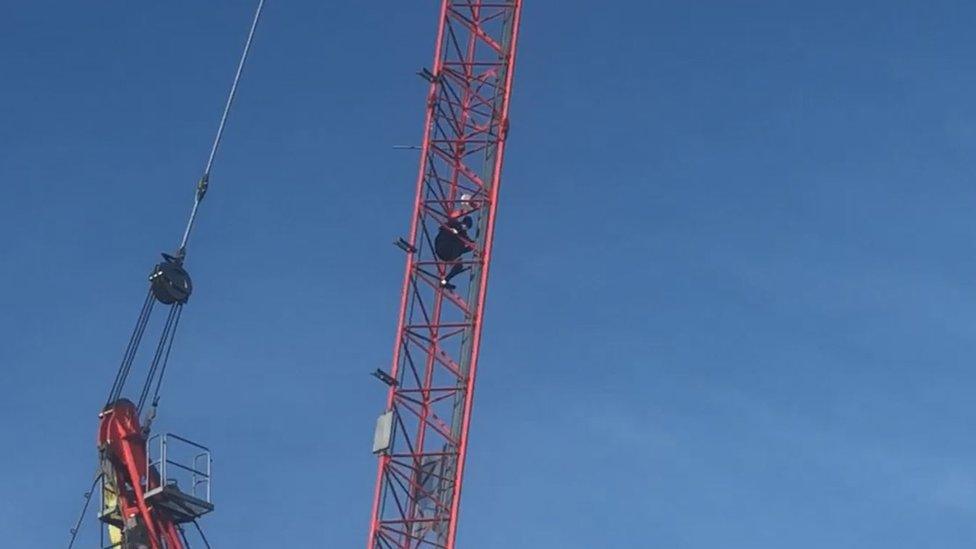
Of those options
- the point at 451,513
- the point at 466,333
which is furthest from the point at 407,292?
the point at 451,513

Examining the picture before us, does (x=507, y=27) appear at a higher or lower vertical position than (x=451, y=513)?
higher

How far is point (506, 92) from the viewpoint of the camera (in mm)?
108312

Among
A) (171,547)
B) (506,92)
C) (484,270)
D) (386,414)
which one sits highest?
(506,92)

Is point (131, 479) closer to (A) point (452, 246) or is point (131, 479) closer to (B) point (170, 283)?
(B) point (170, 283)

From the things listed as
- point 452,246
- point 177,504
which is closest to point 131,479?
point 177,504

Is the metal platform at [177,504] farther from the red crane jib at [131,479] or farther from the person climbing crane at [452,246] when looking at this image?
the person climbing crane at [452,246]

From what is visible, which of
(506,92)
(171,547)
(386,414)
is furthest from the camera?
(506,92)

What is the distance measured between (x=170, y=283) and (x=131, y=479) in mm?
A: 8182

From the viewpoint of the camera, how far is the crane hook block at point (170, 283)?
98.9 meters

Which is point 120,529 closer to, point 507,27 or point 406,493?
point 406,493

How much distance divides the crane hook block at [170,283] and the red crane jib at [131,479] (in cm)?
462

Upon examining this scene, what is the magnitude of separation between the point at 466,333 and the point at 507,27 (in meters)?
14.7

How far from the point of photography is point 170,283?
9906 centimetres

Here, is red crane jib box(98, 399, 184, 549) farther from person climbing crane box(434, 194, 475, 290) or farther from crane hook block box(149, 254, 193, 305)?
person climbing crane box(434, 194, 475, 290)
